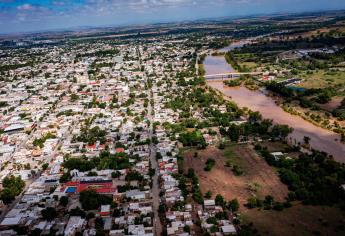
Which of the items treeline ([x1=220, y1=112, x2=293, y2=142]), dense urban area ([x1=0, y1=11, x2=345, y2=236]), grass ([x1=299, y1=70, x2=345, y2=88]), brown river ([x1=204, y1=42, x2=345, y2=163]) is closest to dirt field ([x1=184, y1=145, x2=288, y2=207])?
dense urban area ([x1=0, y1=11, x2=345, y2=236])

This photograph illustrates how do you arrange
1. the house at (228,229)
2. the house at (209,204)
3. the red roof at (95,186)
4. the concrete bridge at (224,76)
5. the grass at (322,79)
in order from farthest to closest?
the concrete bridge at (224,76) < the grass at (322,79) < the red roof at (95,186) < the house at (209,204) < the house at (228,229)

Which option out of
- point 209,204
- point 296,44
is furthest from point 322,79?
point 296,44

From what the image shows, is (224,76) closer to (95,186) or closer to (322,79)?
(322,79)

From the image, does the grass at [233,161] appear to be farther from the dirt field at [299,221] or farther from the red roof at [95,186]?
the red roof at [95,186]

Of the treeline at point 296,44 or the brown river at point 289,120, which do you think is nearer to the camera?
the brown river at point 289,120

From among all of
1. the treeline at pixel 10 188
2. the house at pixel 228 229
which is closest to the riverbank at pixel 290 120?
the house at pixel 228 229

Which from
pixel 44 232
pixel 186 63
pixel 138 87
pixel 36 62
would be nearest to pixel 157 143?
pixel 44 232
